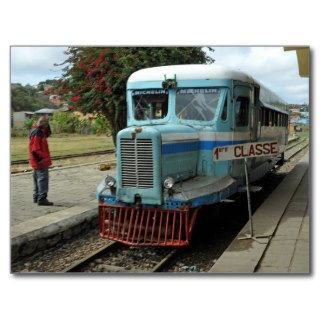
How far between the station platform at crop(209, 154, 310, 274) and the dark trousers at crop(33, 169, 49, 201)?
2.68 m

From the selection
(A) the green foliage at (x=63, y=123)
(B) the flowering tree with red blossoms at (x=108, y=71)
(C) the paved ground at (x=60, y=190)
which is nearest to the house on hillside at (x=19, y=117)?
(A) the green foliage at (x=63, y=123)

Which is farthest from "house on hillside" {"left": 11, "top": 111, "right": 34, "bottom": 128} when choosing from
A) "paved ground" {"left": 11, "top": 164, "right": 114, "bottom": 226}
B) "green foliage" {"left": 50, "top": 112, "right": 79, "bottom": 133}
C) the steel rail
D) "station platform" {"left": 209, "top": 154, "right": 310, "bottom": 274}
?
Answer: "station platform" {"left": 209, "top": 154, "right": 310, "bottom": 274}

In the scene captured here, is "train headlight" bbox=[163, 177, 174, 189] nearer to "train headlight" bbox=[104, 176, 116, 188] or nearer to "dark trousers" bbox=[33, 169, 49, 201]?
"train headlight" bbox=[104, 176, 116, 188]

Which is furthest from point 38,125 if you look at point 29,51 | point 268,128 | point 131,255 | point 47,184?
point 268,128

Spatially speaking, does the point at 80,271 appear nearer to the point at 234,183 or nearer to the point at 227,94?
the point at 234,183

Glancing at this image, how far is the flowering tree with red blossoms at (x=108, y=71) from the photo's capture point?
5.71 meters

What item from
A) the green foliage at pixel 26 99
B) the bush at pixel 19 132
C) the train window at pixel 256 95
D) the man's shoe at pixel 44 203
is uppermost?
the train window at pixel 256 95

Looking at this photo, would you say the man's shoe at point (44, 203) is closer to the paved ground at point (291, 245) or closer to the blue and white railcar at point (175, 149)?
the blue and white railcar at point (175, 149)

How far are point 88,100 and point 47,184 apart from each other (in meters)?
1.31

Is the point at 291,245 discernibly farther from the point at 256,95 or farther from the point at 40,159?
the point at 40,159

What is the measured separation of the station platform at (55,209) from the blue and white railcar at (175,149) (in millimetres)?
805

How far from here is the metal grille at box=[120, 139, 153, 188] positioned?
531 cm

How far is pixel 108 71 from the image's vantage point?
21.2 feet

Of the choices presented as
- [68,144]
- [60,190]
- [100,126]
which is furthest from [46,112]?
[60,190]
